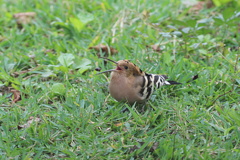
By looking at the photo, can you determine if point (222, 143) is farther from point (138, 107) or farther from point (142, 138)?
point (138, 107)

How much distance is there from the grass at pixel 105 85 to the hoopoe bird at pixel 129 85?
12 centimetres

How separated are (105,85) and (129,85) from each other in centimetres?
63

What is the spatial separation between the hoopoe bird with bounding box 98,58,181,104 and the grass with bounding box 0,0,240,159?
0.38 feet

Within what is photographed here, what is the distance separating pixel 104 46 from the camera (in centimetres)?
499


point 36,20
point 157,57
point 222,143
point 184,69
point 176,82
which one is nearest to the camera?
point 222,143

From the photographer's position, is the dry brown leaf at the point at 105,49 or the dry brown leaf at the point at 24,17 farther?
the dry brown leaf at the point at 24,17

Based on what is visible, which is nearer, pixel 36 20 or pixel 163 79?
pixel 163 79

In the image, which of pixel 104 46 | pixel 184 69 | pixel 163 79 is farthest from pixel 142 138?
pixel 104 46

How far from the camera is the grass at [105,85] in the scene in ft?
10.4

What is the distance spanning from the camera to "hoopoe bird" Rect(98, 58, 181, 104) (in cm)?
357

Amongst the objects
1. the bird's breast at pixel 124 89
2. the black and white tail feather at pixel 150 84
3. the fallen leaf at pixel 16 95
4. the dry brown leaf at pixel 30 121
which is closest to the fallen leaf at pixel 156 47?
the black and white tail feather at pixel 150 84

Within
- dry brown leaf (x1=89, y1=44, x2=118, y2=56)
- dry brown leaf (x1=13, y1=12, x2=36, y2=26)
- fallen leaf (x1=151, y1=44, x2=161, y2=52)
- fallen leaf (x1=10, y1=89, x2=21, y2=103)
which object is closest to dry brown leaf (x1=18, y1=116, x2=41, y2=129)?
fallen leaf (x1=10, y1=89, x2=21, y2=103)

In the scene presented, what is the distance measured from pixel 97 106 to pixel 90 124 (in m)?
0.36

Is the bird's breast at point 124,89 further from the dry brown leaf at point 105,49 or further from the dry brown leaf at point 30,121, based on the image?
the dry brown leaf at point 105,49
